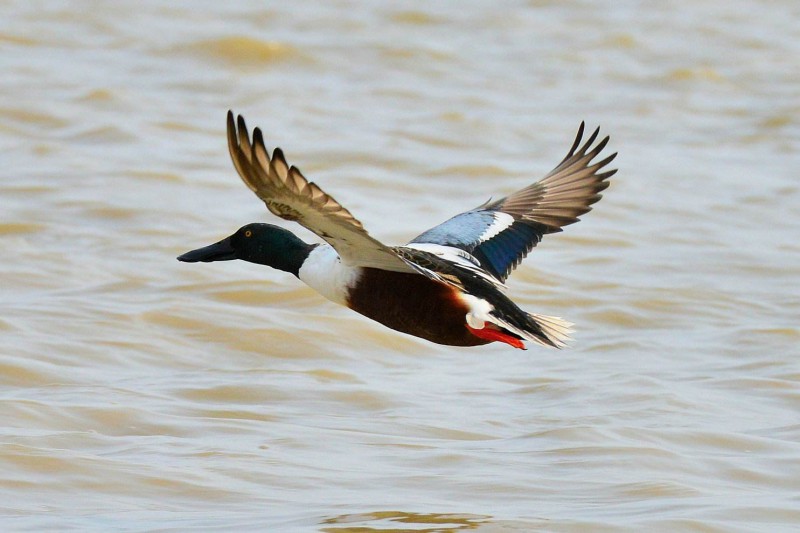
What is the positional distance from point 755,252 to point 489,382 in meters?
3.25

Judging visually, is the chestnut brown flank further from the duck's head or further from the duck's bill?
the duck's bill

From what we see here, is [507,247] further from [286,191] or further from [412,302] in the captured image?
[286,191]

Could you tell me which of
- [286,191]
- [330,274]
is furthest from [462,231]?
[286,191]

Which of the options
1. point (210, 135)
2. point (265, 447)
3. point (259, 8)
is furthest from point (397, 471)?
point (259, 8)

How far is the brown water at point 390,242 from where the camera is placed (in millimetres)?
5469

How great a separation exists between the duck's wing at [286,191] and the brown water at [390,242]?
0.98 meters

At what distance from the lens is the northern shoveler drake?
471 cm

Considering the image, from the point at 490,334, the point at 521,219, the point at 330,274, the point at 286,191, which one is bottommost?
the point at 490,334

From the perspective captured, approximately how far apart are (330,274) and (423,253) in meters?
0.39

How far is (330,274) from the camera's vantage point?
18.6 feet

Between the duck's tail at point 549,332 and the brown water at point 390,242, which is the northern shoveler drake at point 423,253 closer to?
the duck's tail at point 549,332

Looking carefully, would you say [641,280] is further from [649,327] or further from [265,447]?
[265,447]

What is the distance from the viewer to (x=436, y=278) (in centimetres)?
542

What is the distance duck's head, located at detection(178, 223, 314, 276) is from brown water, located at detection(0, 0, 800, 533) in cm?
67
